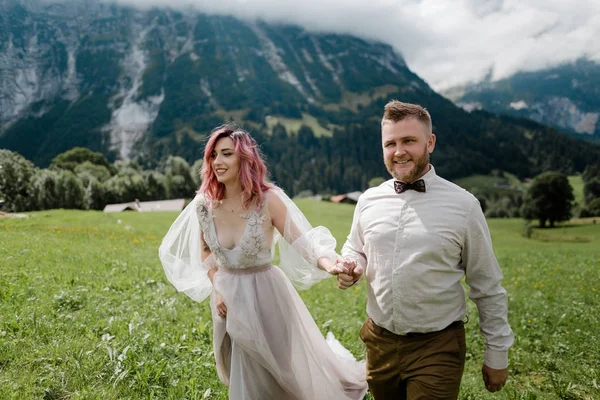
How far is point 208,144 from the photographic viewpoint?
5496mm

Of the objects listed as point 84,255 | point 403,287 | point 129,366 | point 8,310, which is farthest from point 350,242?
point 84,255

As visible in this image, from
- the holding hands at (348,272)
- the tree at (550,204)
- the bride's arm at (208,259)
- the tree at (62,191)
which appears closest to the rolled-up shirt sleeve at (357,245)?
the holding hands at (348,272)

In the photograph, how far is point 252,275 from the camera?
18.0 feet

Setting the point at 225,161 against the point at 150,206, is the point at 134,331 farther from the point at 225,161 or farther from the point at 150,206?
the point at 150,206

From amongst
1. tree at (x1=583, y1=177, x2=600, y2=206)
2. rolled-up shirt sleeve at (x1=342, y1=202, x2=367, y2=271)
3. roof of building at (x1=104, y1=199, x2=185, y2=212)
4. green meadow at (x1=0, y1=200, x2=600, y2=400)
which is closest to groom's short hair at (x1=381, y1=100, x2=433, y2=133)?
rolled-up shirt sleeve at (x1=342, y1=202, x2=367, y2=271)

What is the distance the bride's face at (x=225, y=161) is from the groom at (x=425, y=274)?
2026 millimetres

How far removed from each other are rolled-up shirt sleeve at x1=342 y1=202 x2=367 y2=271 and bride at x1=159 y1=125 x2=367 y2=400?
1.20 feet

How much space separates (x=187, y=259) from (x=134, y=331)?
2.25 metres

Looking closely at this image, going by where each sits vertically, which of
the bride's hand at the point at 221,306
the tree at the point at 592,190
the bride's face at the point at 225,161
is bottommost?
A: the tree at the point at 592,190

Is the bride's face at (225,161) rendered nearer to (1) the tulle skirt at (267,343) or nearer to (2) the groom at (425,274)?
(1) the tulle skirt at (267,343)

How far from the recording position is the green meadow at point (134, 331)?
18.9 feet

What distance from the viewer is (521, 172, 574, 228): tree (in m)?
69.9

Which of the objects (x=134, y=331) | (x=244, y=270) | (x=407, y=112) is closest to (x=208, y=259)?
(x=244, y=270)

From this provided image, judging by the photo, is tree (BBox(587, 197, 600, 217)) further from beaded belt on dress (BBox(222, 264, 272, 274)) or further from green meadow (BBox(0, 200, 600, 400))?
beaded belt on dress (BBox(222, 264, 272, 274))
